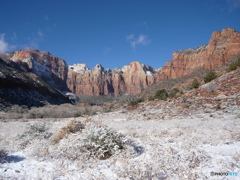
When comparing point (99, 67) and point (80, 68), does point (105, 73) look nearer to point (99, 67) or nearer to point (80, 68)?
point (99, 67)

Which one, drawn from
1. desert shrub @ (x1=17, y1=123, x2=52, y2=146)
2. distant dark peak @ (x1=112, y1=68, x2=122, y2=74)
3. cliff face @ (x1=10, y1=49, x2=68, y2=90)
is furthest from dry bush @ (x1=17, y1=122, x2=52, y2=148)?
distant dark peak @ (x1=112, y1=68, x2=122, y2=74)

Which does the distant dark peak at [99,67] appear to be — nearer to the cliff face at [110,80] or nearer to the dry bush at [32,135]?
the cliff face at [110,80]

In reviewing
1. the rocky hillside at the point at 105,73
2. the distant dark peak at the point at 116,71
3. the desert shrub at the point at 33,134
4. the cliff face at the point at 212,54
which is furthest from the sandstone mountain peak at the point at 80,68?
the desert shrub at the point at 33,134

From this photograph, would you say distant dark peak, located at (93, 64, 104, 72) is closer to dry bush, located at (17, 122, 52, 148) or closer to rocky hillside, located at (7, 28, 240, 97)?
Result: rocky hillside, located at (7, 28, 240, 97)

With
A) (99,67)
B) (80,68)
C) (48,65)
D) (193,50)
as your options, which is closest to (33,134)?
(193,50)

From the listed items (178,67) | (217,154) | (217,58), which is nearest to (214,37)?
(217,58)

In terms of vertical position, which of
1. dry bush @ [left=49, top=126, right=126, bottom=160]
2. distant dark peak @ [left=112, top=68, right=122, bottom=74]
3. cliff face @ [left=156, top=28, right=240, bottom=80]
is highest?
distant dark peak @ [left=112, top=68, right=122, bottom=74]

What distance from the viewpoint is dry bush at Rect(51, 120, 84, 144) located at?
499cm

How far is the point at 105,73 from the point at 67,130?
180 meters

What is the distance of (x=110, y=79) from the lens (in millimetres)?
178375

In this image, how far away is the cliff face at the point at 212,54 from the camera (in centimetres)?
7844

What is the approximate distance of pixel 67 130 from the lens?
5309mm

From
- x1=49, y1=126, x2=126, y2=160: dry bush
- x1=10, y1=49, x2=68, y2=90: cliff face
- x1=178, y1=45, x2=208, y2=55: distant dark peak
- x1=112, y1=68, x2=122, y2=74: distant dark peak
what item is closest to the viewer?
x1=49, y1=126, x2=126, y2=160: dry bush

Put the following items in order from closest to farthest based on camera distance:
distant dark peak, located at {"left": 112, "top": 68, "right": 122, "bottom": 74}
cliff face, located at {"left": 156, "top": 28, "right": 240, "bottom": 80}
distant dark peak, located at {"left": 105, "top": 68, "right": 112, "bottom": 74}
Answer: cliff face, located at {"left": 156, "top": 28, "right": 240, "bottom": 80} < distant dark peak, located at {"left": 105, "top": 68, "right": 112, "bottom": 74} < distant dark peak, located at {"left": 112, "top": 68, "right": 122, "bottom": 74}
